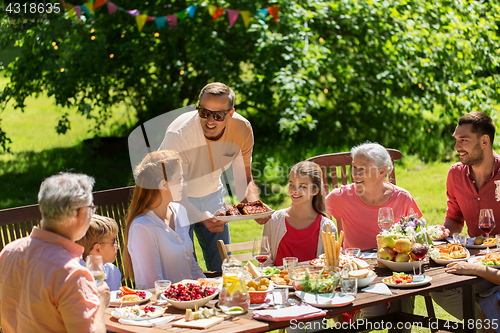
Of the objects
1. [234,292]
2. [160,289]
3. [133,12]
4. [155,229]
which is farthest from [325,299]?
[133,12]

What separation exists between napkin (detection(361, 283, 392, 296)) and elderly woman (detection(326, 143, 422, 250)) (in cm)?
123

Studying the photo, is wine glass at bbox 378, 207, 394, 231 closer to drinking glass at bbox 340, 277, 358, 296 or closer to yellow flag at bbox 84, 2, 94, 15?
drinking glass at bbox 340, 277, 358, 296

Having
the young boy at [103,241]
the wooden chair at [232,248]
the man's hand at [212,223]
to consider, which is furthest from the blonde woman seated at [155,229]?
the man's hand at [212,223]

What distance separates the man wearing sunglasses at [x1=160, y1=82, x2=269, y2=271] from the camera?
4121 millimetres

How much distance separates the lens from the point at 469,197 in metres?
4.27

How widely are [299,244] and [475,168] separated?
1.61 m

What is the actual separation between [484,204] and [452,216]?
0.30 metres

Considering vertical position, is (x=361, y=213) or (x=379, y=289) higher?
(x=361, y=213)

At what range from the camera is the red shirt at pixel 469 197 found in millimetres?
4152

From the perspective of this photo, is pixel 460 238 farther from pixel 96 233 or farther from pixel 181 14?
pixel 181 14

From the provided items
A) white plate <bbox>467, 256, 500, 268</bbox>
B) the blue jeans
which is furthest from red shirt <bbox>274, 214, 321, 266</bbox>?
white plate <bbox>467, 256, 500, 268</bbox>

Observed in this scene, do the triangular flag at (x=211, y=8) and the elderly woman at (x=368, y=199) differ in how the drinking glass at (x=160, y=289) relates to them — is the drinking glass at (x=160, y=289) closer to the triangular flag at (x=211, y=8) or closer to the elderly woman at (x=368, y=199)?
the elderly woman at (x=368, y=199)

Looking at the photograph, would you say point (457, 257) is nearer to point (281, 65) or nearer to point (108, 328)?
point (108, 328)

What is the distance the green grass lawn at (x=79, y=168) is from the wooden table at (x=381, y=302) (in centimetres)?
304
